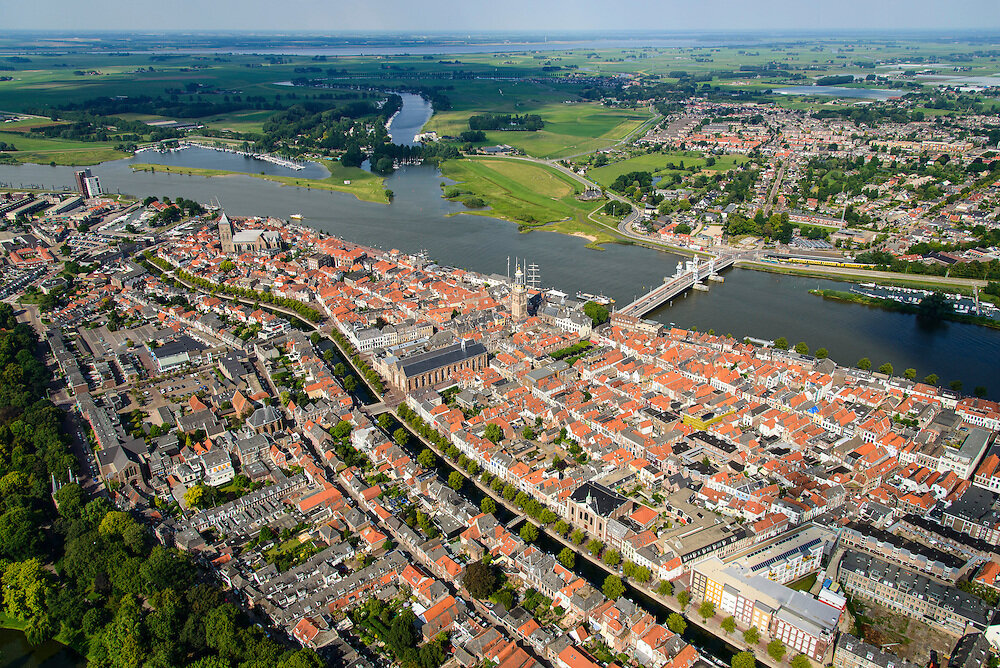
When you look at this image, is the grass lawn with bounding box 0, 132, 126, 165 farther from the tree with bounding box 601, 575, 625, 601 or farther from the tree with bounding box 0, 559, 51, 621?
the tree with bounding box 601, 575, 625, 601

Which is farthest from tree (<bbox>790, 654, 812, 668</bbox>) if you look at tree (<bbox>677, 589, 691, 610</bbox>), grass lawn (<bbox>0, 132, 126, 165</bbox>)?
grass lawn (<bbox>0, 132, 126, 165</bbox>)

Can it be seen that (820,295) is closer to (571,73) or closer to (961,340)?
(961,340)

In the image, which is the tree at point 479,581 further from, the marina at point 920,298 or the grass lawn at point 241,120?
the grass lawn at point 241,120

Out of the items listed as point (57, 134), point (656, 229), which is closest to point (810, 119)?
point (656, 229)

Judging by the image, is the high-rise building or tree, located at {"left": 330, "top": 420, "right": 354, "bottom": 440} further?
the high-rise building

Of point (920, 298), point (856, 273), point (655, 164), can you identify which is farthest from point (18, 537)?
point (655, 164)

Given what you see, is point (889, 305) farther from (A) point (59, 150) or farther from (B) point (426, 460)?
(A) point (59, 150)

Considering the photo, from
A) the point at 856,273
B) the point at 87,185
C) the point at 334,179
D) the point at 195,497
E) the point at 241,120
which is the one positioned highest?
the point at 241,120

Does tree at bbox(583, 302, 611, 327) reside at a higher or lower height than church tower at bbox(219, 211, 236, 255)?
lower
